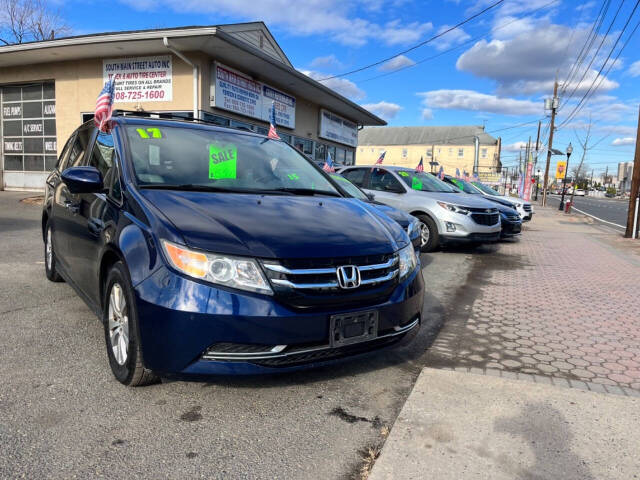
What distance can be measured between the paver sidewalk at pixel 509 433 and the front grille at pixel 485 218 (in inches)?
225

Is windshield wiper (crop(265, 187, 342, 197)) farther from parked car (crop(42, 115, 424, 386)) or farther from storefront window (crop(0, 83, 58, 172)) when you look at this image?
storefront window (crop(0, 83, 58, 172))

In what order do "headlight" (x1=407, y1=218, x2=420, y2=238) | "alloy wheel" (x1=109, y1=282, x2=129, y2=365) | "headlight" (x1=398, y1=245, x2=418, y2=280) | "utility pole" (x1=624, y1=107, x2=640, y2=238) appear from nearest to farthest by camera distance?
"alloy wheel" (x1=109, y1=282, x2=129, y2=365)
"headlight" (x1=398, y1=245, x2=418, y2=280)
"headlight" (x1=407, y1=218, x2=420, y2=238)
"utility pole" (x1=624, y1=107, x2=640, y2=238)

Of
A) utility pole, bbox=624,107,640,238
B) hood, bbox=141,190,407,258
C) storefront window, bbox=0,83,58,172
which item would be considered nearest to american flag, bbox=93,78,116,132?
hood, bbox=141,190,407,258

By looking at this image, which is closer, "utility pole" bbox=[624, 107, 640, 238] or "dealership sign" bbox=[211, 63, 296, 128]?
"utility pole" bbox=[624, 107, 640, 238]

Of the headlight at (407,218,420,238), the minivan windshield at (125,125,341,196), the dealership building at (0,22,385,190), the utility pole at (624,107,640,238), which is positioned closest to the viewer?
the minivan windshield at (125,125,341,196)

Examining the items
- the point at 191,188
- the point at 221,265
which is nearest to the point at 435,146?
the point at 191,188

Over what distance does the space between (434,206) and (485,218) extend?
995mm

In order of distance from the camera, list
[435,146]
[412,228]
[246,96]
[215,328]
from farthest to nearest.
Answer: [435,146] → [246,96] → [412,228] → [215,328]

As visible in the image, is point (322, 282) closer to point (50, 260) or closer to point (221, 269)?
point (221, 269)

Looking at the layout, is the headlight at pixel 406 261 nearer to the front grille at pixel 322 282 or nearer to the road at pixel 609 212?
the front grille at pixel 322 282

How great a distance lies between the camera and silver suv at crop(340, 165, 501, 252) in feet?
27.6

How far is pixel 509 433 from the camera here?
97.4 inches

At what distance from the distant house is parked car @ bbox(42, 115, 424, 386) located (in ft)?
251

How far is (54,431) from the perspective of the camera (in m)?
2.34
